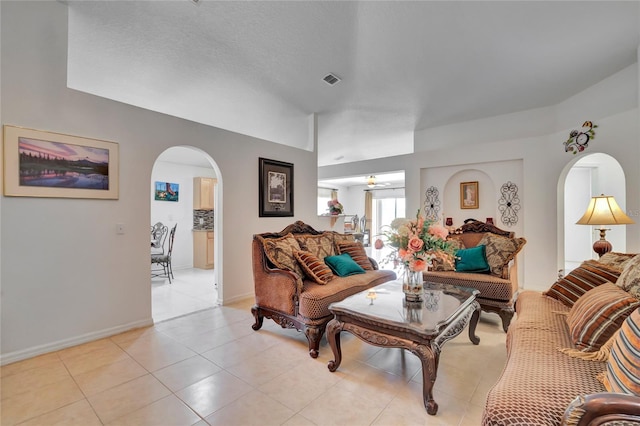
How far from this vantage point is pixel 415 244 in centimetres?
218

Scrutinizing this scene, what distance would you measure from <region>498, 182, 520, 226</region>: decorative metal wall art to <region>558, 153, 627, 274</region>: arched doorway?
4.34 ft

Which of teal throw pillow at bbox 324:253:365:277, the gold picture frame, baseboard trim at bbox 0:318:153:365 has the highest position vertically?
the gold picture frame

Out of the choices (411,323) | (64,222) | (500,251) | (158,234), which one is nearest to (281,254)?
(411,323)

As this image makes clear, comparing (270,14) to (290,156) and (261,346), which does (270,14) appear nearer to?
(290,156)

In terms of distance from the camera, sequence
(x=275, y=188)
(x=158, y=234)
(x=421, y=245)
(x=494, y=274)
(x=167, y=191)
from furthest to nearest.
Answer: (x=167, y=191) → (x=158, y=234) → (x=275, y=188) → (x=494, y=274) → (x=421, y=245)

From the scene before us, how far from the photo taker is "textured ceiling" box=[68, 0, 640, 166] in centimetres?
277

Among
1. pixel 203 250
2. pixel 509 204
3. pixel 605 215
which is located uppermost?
pixel 509 204

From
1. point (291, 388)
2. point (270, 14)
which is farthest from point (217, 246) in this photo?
point (270, 14)

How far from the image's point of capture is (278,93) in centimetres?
451

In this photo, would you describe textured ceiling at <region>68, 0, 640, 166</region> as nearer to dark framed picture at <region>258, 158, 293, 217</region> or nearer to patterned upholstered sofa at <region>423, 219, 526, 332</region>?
dark framed picture at <region>258, 158, 293, 217</region>

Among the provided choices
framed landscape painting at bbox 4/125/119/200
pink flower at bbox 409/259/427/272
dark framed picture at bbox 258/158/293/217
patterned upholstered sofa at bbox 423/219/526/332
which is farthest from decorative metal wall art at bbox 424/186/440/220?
framed landscape painting at bbox 4/125/119/200

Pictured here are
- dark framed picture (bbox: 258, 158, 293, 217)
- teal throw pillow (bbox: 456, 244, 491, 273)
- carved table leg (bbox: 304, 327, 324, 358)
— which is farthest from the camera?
dark framed picture (bbox: 258, 158, 293, 217)

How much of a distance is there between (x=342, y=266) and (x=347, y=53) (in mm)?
2628

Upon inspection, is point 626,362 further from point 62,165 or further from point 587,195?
point 587,195
